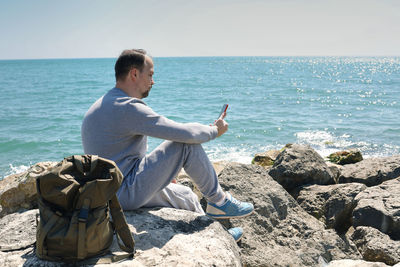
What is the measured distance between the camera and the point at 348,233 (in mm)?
5066

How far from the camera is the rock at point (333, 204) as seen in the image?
199 inches

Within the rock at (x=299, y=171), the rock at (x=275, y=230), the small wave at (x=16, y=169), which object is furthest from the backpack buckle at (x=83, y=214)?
the small wave at (x=16, y=169)

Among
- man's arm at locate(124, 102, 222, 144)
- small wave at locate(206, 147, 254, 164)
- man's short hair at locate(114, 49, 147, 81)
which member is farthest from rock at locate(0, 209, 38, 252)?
small wave at locate(206, 147, 254, 164)

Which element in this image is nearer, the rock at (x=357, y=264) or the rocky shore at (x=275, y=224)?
the rocky shore at (x=275, y=224)

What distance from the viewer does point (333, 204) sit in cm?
512

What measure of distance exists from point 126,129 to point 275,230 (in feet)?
7.32

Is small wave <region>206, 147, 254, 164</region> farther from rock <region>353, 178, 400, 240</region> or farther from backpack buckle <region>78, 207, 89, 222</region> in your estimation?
backpack buckle <region>78, 207, 89, 222</region>

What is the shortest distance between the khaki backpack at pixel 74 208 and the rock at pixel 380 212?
3.39m

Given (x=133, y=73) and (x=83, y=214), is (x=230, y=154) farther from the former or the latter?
(x=83, y=214)

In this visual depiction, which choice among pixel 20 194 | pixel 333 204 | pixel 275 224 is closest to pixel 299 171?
pixel 333 204

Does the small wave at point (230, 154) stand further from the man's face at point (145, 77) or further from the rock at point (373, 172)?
the man's face at point (145, 77)

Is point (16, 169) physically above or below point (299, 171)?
below

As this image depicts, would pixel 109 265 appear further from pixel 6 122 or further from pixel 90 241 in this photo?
pixel 6 122

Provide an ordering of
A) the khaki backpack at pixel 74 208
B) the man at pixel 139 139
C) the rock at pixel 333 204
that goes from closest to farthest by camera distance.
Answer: the khaki backpack at pixel 74 208 → the man at pixel 139 139 → the rock at pixel 333 204
